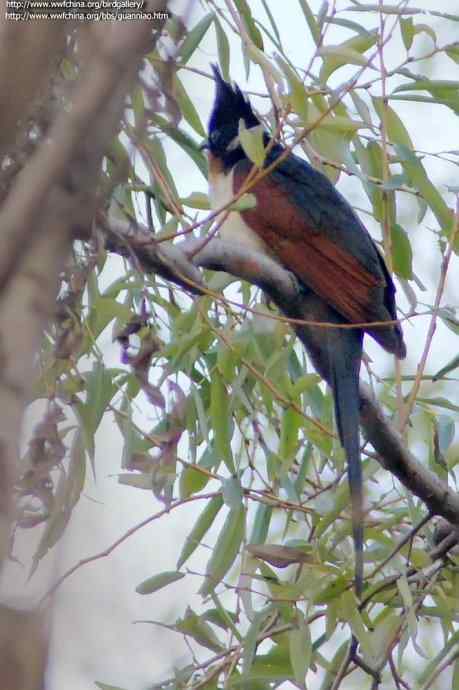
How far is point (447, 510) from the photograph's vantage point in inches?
83.3

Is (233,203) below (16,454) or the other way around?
the other way around

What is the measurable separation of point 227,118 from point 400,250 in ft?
2.88

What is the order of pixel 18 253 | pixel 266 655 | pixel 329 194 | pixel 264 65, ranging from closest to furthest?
pixel 18 253, pixel 264 65, pixel 266 655, pixel 329 194

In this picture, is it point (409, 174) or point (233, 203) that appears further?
point (409, 174)

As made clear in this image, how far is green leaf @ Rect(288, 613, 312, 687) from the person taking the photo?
2018 millimetres

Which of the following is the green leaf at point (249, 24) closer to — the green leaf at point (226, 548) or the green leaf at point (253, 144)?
the green leaf at point (253, 144)

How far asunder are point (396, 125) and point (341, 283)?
34 centimetres

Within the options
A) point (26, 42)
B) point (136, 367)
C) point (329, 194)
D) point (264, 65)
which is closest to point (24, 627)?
point (26, 42)

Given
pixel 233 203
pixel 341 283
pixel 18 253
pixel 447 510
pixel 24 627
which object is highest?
pixel 341 283

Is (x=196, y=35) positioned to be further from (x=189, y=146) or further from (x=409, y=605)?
(x=409, y=605)

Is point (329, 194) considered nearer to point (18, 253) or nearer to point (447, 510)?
point (447, 510)

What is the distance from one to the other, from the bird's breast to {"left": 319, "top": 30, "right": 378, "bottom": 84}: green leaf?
44cm

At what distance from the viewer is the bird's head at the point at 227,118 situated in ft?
10.1

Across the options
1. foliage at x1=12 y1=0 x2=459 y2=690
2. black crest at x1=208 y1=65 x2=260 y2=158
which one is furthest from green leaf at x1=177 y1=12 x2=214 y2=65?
black crest at x1=208 y1=65 x2=260 y2=158
